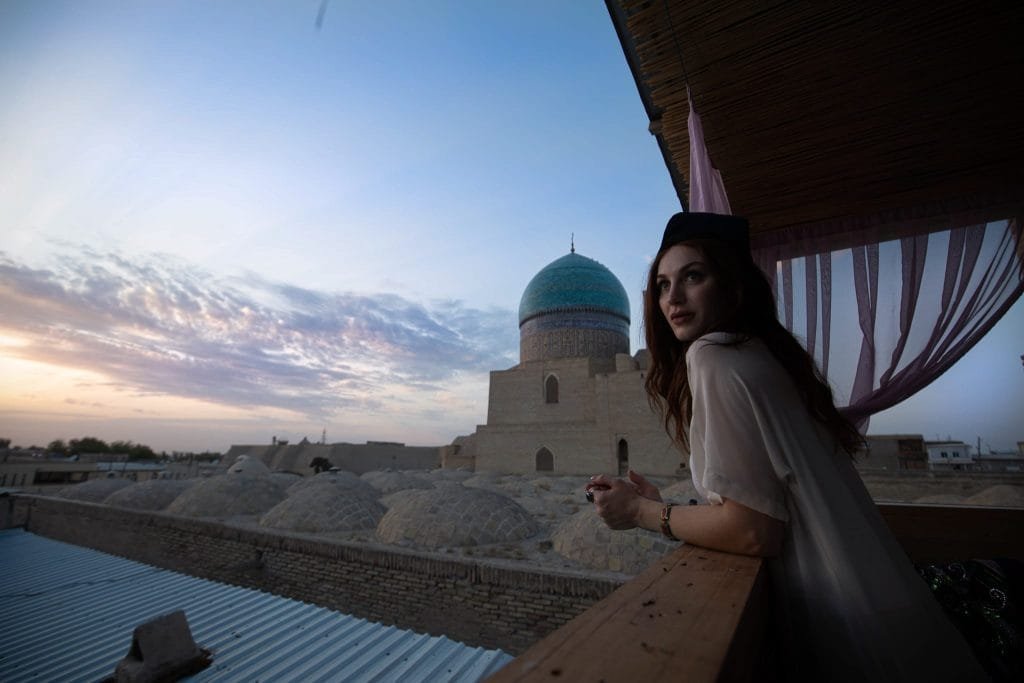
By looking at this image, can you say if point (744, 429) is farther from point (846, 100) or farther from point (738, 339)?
point (846, 100)

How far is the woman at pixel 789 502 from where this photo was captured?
765 mm

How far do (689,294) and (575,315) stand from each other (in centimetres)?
1773

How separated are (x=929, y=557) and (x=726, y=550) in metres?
2.13

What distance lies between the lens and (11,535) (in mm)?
10070

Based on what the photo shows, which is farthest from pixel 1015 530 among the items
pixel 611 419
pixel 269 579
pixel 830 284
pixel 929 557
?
pixel 611 419

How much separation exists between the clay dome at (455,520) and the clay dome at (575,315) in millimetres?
10539

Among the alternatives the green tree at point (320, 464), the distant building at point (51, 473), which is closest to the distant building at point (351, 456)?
the green tree at point (320, 464)

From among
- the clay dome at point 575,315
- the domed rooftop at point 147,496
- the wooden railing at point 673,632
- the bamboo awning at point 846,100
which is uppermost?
the clay dome at point 575,315

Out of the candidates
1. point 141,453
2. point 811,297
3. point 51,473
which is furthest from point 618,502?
point 141,453

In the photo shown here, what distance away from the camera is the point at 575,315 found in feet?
61.3

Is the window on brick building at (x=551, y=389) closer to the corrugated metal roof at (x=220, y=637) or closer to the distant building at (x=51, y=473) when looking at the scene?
the corrugated metal roof at (x=220, y=637)

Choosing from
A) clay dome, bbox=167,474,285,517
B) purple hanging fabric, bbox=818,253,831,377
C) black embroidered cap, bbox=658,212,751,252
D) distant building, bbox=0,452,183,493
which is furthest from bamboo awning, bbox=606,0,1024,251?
distant building, bbox=0,452,183,493

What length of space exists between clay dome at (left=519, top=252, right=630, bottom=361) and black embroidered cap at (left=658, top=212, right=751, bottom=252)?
1700 centimetres

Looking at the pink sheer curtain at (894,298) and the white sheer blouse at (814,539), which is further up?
the pink sheer curtain at (894,298)
